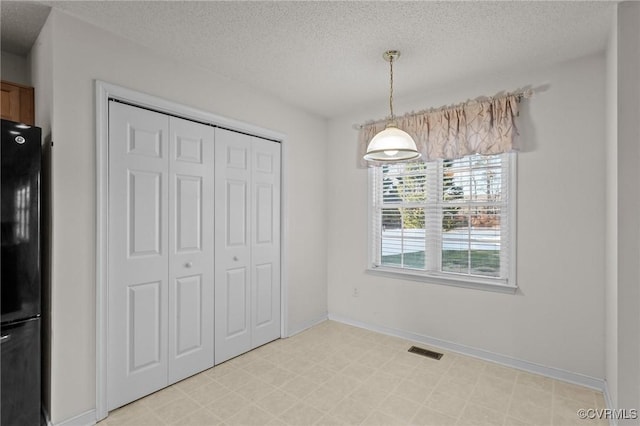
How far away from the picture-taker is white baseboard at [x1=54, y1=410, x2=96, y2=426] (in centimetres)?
208

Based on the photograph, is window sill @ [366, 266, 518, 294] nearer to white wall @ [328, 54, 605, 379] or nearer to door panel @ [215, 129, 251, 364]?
white wall @ [328, 54, 605, 379]

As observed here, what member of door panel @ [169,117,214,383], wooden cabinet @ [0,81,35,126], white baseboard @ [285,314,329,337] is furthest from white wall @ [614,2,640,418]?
wooden cabinet @ [0,81,35,126]

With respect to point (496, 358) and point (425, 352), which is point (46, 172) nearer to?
point (425, 352)

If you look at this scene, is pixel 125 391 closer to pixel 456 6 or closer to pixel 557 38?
pixel 456 6

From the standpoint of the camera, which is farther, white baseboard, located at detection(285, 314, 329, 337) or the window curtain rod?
white baseboard, located at detection(285, 314, 329, 337)

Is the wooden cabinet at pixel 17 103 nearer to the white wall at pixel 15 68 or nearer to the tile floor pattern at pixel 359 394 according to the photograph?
the white wall at pixel 15 68

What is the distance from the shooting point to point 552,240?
2787mm

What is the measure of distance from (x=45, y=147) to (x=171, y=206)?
2.89 ft

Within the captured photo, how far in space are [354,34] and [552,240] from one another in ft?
7.74

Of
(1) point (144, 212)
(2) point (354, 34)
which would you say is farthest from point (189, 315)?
(2) point (354, 34)

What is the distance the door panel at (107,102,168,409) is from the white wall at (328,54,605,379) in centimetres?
261

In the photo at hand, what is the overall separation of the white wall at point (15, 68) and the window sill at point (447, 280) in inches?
146

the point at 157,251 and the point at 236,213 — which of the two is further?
the point at 236,213

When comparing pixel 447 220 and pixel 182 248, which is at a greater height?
pixel 447 220
